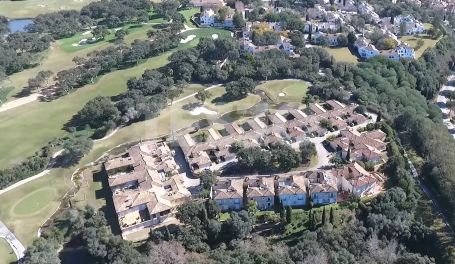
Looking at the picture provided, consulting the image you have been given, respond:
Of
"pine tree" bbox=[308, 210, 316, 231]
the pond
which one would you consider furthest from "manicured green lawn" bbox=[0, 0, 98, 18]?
"pine tree" bbox=[308, 210, 316, 231]

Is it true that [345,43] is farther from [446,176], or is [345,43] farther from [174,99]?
[446,176]

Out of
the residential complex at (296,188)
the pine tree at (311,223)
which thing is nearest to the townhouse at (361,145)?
the residential complex at (296,188)

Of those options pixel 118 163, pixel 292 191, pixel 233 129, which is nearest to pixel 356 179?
pixel 292 191

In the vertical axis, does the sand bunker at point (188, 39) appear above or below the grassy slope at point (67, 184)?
above

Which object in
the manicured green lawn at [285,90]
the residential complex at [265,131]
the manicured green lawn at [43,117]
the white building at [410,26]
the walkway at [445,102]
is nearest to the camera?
the residential complex at [265,131]

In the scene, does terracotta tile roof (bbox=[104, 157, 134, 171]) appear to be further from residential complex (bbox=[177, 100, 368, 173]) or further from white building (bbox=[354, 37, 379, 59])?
white building (bbox=[354, 37, 379, 59])

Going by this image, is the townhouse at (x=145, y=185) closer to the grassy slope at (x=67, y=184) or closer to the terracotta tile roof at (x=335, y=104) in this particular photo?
the grassy slope at (x=67, y=184)
